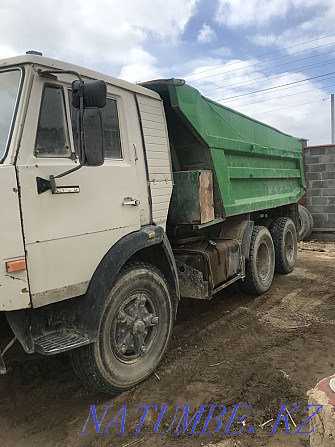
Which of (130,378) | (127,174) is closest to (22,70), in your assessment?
(127,174)

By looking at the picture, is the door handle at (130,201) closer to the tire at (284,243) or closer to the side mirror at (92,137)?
the side mirror at (92,137)

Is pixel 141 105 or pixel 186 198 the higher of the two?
pixel 141 105

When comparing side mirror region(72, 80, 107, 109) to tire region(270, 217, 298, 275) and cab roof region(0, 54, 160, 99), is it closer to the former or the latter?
cab roof region(0, 54, 160, 99)

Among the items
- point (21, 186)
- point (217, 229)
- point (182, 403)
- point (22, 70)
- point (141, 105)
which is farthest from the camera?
point (217, 229)

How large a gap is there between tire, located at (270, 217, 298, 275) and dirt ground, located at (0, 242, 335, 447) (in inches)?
68.9

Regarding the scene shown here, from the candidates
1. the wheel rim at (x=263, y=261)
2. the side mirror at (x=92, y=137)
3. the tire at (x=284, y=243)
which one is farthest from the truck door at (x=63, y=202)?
the tire at (x=284, y=243)

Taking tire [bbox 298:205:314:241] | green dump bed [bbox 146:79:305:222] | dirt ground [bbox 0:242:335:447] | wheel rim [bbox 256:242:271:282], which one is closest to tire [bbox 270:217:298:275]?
green dump bed [bbox 146:79:305:222]

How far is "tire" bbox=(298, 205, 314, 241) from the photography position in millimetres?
10117

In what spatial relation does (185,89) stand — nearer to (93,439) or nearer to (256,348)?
(256,348)

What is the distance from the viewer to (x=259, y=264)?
6.04 meters

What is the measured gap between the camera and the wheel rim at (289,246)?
711cm

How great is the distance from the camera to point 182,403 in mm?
3059

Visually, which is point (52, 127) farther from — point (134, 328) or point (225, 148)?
point (225, 148)

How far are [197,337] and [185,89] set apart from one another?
2.61 metres
